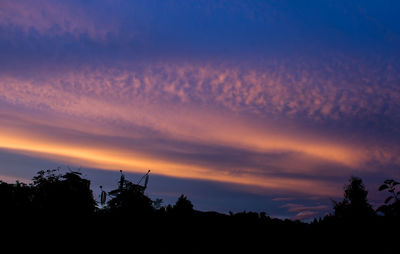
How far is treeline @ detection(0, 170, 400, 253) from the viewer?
20.2 ft

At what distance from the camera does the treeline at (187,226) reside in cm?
615

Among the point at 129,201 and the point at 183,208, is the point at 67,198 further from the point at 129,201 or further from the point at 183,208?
the point at 183,208

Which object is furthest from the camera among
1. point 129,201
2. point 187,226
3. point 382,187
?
point 129,201

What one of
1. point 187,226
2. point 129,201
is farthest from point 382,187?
point 129,201

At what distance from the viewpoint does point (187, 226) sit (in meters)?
7.87

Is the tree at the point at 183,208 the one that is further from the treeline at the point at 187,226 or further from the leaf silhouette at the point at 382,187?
the leaf silhouette at the point at 382,187

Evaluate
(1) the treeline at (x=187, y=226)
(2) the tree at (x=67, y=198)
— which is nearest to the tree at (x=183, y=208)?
(1) the treeline at (x=187, y=226)

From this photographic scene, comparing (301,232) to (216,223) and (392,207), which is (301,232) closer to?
(216,223)

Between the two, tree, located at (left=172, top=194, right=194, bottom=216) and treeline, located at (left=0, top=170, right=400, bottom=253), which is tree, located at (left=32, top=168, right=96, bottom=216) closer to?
treeline, located at (left=0, top=170, right=400, bottom=253)

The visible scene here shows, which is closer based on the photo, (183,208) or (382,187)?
(382,187)

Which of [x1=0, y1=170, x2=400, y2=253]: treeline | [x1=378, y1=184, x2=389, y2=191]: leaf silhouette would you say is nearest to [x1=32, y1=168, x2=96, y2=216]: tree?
[x1=0, y1=170, x2=400, y2=253]: treeline

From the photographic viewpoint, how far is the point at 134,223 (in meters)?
8.28

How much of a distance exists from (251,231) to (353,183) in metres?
48.6

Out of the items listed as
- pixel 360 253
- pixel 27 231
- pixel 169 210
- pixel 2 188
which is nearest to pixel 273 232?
pixel 360 253
